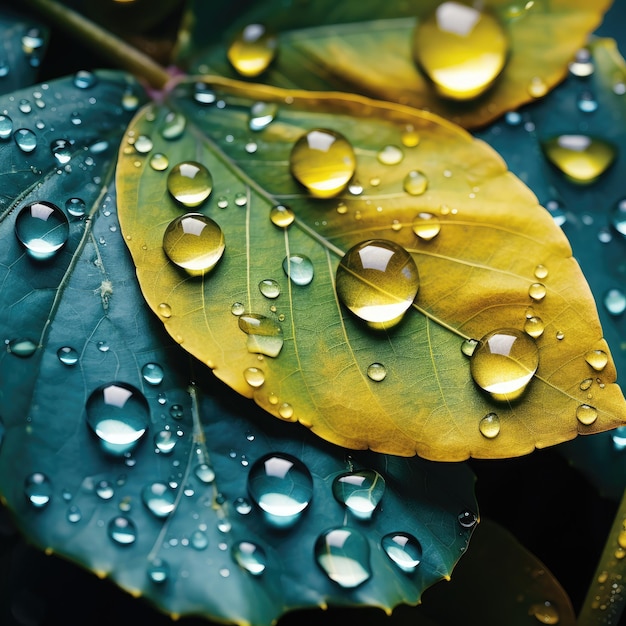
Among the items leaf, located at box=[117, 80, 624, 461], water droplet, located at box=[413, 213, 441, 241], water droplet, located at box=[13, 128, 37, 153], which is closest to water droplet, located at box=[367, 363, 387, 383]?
leaf, located at box=[117, 80, 624, 461]

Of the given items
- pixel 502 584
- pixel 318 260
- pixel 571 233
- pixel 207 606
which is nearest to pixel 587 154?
pixel 571 233

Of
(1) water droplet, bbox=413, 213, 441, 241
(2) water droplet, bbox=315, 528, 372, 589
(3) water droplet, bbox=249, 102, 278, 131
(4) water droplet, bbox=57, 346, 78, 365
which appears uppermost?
(3) water droplet, bbox=249, 102, 278, 131

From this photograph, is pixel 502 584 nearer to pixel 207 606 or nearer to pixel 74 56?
pixel 207 606

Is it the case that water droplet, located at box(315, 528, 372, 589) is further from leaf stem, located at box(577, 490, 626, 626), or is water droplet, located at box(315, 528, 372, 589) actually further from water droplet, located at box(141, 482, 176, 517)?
leaf stem, located at box(577, 490, 626, 626)

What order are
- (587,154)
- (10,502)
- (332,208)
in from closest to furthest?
(10,502) < (332,208) < (587,154)

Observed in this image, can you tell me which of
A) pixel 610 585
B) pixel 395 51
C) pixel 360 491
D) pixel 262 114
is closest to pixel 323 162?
pixel 262 114
